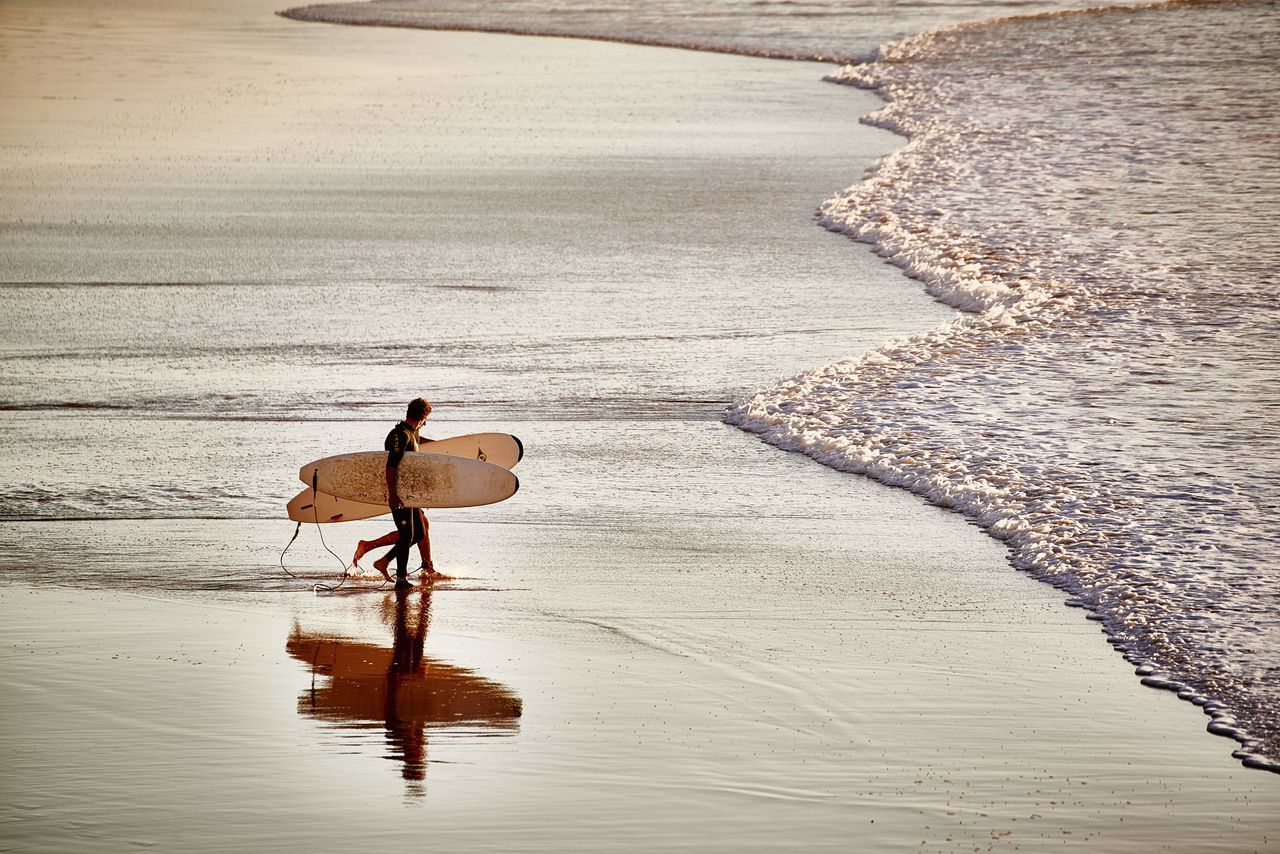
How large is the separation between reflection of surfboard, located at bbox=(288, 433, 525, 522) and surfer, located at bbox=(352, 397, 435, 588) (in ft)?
1.02

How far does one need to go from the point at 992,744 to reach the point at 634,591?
2.57 metres

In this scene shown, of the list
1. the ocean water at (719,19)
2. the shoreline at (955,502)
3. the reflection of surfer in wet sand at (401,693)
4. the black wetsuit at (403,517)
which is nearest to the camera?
the reflection of surfer in wet sand at (401,693)

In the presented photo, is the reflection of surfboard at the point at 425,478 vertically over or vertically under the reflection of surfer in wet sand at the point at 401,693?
over

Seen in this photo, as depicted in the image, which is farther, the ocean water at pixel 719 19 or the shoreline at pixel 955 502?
the ocean water at pixel 719 19

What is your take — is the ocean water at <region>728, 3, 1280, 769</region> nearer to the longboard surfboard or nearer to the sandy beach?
the sandy beach

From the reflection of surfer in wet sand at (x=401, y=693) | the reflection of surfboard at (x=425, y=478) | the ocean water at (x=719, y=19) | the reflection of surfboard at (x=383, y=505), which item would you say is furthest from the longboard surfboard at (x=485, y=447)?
the ocean water at (x=719, y=19)

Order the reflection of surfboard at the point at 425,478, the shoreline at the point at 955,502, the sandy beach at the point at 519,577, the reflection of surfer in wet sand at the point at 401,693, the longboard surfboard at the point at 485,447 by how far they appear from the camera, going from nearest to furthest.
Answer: the sandy beach at the point at 519,577 → the reflection of surfer in wet sand at the point at 401,693 → the shoreline at the point at 955,502 → the reflection of surfboard at the point at 425,478 → the longboard surfboard at the point at 485,447

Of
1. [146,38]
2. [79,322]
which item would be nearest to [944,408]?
[79,322]

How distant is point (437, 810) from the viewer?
6516 mm

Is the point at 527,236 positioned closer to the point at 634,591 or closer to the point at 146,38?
the point at 634,591

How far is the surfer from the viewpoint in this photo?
9641 millimetres

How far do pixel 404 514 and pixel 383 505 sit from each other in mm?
699

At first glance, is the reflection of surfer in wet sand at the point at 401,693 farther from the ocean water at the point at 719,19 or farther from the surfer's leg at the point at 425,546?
the ocean water at the point at 719,19

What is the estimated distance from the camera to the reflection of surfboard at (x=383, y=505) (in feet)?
33.9
